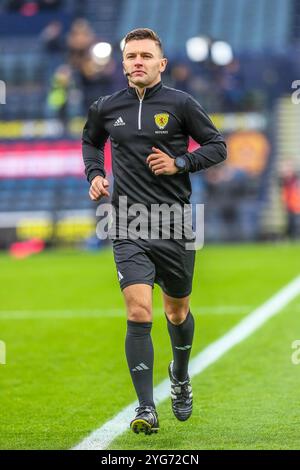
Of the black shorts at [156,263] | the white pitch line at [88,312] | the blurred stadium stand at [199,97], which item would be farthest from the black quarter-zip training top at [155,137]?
the blurred stadium stand at [199,97]

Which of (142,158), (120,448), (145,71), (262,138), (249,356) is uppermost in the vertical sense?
(145,71)

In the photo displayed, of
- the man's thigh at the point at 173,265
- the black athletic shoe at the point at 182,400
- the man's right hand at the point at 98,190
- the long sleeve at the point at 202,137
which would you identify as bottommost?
the black athletic shoe at the point at 182,400

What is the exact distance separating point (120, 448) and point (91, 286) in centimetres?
1019

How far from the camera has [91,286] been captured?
1584 cm

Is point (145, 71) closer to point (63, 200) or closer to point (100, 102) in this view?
point (100, 102)

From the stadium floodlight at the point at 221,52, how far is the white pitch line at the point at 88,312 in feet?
45.1

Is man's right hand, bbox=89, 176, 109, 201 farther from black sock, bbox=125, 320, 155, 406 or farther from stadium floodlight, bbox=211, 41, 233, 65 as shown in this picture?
stadium floodlight, bbox=211, 41, 233, 65

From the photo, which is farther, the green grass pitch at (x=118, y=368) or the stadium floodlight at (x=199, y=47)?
the stadium floodlight at (x=199, y=47)

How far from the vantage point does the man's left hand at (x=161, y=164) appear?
6156 mm

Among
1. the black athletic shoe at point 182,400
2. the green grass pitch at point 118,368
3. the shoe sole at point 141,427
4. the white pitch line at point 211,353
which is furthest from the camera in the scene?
the black athletic shoe at point 182,400

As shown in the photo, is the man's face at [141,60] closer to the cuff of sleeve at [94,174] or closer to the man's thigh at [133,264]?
the cuff of sleeve at [94,174]

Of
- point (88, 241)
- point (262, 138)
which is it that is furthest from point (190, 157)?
point (262, 138)

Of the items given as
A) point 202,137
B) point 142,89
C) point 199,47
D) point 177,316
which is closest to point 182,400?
point 177,316

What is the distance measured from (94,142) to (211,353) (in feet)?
10.1
